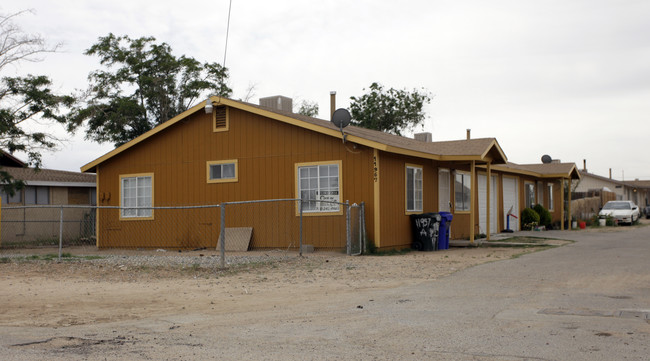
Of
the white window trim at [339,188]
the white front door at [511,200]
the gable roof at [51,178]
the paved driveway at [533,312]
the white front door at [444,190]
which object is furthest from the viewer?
the gable roof at [51,178]

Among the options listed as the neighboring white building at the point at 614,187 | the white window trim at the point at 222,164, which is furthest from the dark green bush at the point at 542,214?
the neighboring white building at the point at 614,187

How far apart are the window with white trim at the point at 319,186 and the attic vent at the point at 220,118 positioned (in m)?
2.95

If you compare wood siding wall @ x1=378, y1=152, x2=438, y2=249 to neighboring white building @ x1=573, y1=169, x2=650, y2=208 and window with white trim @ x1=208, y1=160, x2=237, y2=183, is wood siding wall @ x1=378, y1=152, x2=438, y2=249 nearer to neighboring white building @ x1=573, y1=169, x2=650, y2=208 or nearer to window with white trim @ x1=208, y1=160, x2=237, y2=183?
window with white trim @ x1=208, y1=160, x2=237, y2=183

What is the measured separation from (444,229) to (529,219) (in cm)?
1048

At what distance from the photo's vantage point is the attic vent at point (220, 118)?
1883 cm

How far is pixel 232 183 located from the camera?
61.1ft

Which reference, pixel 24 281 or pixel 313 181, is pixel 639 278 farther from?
pixel 24 281

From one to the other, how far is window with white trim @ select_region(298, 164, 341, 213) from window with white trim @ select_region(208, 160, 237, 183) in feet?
7.55

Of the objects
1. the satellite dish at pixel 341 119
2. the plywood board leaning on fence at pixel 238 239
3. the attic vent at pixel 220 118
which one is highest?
the attic vent at pixel 220 118

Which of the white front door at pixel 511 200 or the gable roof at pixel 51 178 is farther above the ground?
the gable roof at pixel 51 178

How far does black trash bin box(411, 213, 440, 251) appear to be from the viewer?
17.4m

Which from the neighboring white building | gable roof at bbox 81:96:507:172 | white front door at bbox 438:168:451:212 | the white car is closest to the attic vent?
gable roof at bbox 81:96:507:172

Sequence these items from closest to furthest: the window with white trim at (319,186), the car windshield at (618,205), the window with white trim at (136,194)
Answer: the window with white trim at (319,186) → the window with white trim at (136,194) → the car windshield at (618,205)

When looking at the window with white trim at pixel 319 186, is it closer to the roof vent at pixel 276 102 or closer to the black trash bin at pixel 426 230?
the black trash bin at pixel 426 230
